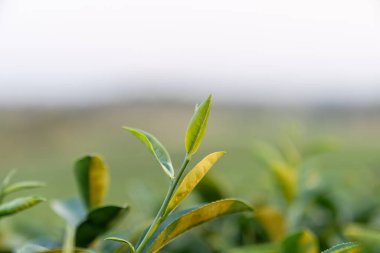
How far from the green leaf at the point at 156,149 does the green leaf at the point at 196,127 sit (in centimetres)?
1

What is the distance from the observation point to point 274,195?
552mm

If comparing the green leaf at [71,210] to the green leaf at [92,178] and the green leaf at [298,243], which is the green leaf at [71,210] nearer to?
the green leaf at [92,178]

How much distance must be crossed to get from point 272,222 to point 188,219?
7.1 inches

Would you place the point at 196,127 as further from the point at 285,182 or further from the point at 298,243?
the point at 285,182

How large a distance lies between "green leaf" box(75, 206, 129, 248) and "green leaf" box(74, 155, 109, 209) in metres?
0.04

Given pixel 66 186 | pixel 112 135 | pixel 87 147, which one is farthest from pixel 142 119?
pixel 66 186

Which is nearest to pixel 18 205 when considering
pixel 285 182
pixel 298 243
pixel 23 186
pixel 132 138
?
pixel 23 186

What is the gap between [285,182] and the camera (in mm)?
518

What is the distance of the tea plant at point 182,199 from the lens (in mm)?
275

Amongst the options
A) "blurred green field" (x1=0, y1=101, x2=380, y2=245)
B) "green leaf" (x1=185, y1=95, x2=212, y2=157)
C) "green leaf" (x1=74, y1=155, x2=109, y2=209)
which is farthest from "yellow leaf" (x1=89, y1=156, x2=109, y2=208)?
"blurred green field" (x1=0, y1=101, x2=380, y2=245)

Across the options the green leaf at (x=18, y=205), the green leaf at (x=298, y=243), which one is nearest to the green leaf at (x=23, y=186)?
the green leaf at (x=18, y=205)

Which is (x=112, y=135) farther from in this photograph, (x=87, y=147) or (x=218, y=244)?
(x=218, y=244)

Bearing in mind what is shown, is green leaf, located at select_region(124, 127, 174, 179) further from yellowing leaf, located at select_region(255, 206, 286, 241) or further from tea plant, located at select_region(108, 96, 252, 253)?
yellowing leaf, located at select_region(255, 206, 286, 241)

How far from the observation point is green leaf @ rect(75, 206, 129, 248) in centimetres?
33
